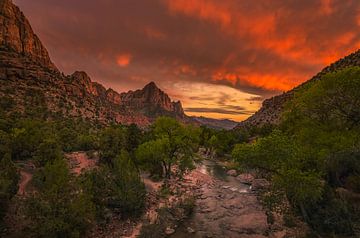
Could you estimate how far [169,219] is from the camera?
2094cm

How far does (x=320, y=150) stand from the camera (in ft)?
53.9

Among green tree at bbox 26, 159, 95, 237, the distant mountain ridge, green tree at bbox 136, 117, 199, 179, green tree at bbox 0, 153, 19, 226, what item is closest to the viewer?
green tree at bbox 26, 159, 95, 237

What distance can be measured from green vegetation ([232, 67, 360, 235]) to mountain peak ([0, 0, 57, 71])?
97592mm

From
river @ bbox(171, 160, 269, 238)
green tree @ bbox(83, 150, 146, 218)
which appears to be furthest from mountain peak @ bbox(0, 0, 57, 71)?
river @ bbox(171, 160, 269, 238)

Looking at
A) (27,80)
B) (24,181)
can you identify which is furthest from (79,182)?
(27,80)

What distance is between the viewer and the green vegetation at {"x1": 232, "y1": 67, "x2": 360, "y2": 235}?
15.5 meters

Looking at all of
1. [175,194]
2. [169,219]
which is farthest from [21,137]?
[169,219]

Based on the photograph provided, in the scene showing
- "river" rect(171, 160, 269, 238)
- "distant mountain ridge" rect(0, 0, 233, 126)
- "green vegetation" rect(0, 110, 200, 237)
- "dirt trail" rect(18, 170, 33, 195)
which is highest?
"distant mountain ridge" rect(0, 0, 233, 126)

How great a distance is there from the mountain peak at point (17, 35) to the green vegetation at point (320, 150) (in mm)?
97592

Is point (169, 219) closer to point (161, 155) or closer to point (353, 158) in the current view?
point (161, 155)

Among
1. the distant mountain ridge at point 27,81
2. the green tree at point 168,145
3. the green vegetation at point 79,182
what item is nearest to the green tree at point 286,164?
the green vegetation at point 79,182

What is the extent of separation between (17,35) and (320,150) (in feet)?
370

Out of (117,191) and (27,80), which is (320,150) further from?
(27,80)

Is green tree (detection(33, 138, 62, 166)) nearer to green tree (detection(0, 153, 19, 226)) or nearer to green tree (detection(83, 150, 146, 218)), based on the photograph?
green tree (detection(0, 153, 19, 226))
